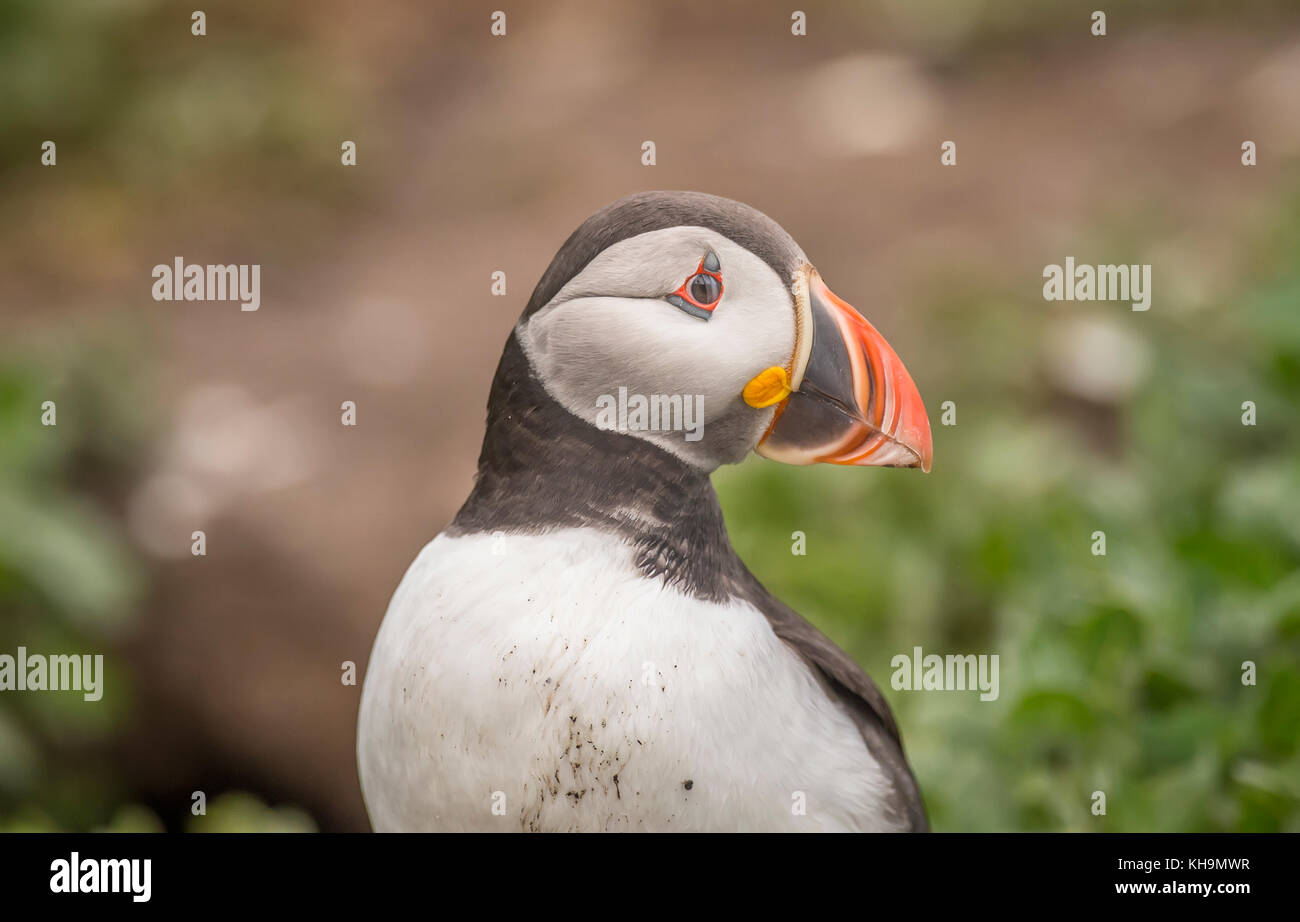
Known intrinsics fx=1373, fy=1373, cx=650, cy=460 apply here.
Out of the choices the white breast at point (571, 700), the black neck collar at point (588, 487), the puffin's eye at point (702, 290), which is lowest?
the white breast at point (571, 700)

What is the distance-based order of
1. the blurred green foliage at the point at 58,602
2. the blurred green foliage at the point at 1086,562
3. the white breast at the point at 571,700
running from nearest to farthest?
the white breast at the point at 571,700 → the blurred green foliage at the point at 1086,562 → the blurred green foliage at the point at 58,602

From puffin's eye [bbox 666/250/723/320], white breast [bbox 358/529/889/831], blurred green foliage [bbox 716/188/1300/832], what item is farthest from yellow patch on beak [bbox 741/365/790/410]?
blurred green foliage [bbox 716/188/1300/832]

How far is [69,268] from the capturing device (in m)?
6.35

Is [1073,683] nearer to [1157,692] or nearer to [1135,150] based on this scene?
[1157,692]

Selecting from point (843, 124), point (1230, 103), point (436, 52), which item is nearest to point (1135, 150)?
point (1230, 103)

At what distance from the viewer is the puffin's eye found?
1874mm

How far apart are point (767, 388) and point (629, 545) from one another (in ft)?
0.95

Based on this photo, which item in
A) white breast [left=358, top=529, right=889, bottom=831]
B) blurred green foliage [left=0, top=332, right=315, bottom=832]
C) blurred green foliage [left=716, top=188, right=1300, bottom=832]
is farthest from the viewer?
blurred green foliage [left=0, top=332, right=315, bottom=832]

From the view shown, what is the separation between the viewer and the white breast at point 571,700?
1.85 meters

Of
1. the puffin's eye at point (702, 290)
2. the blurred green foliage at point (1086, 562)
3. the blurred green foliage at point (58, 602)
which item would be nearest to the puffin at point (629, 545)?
the puffin's eye at point (702, 290)

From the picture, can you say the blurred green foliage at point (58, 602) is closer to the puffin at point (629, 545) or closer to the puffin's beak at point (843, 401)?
the puffin at point (629, 545)

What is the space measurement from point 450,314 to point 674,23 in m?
3.08

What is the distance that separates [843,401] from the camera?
1920mm

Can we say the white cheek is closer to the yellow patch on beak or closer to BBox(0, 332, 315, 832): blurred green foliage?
the yellow patch on beak
